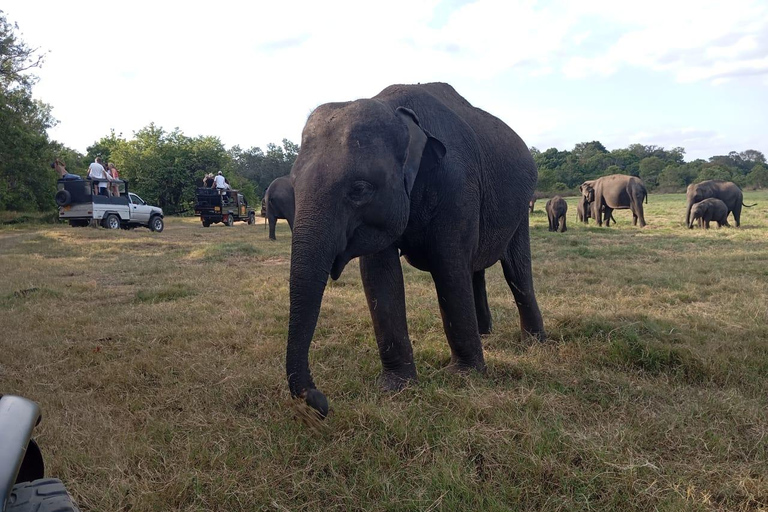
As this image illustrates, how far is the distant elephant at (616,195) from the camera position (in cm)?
2288

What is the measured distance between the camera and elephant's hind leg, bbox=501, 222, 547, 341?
17.2ft

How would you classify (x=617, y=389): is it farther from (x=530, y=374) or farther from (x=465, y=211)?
(x=465, y=211)

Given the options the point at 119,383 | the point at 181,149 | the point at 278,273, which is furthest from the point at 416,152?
the point at 181,149

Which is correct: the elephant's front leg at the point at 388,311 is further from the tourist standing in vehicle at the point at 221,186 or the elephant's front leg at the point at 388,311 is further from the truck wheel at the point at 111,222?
the tourist standing in vehicle at the point at 221,186

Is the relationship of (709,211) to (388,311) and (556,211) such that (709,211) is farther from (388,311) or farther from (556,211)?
(388,311)

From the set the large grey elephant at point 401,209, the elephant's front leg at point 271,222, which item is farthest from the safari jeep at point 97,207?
the large grey elephant at point 401,209

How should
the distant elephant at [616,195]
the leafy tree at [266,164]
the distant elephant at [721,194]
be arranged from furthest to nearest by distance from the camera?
the leafy tree at [266,164], the distant elephant at [616,195], the distant elephant at [721,194]

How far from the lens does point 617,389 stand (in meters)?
3.81

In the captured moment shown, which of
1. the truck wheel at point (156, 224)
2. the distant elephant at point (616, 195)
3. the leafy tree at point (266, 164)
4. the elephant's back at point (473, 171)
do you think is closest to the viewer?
the elephant's back at point (473, 171)

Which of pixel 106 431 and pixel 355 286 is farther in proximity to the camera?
pixel 355 286

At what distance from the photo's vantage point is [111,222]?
2041cm

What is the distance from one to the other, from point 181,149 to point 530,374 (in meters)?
38.3

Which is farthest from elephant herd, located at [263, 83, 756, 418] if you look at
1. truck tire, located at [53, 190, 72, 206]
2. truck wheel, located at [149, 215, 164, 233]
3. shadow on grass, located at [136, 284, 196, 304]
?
truck wheel, located at [149, 215, 164, 233]

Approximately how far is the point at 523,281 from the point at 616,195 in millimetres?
21354
